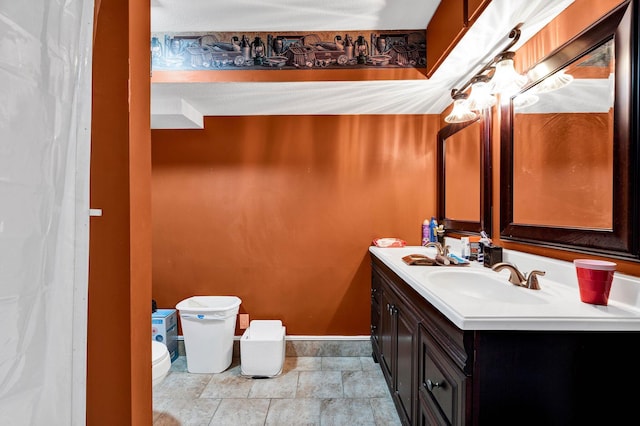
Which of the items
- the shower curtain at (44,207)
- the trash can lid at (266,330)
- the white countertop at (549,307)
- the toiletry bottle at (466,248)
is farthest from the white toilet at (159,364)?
the toiletry bottle at (466,248)

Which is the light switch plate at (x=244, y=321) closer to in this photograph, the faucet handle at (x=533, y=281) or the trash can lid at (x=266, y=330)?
the trash can lid at (x=266, y=330)

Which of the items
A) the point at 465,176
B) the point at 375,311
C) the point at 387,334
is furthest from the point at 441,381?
the point at 465,176

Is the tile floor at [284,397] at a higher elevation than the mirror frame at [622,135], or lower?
lower

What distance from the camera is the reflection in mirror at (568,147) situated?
0.99 meters

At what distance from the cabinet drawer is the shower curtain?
3.32 ft

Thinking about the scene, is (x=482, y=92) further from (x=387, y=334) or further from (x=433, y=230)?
(x=387, y=334)

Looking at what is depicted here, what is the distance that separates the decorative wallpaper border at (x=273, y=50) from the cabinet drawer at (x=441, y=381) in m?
1.68

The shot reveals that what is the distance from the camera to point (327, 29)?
1811 mm

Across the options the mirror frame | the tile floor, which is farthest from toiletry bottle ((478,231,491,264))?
the tile floor

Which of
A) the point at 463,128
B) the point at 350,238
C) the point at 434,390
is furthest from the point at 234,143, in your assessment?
the point at 434,390

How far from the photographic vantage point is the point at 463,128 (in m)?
1.92

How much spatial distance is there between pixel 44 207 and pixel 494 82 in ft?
5.89

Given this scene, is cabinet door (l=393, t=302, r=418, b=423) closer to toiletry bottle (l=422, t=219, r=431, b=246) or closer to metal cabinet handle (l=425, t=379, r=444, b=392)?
metal cabinet handle (l=425, t=379, r=444, b=392)

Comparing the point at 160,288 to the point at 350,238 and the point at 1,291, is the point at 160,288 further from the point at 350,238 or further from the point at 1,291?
the point at 1,291
